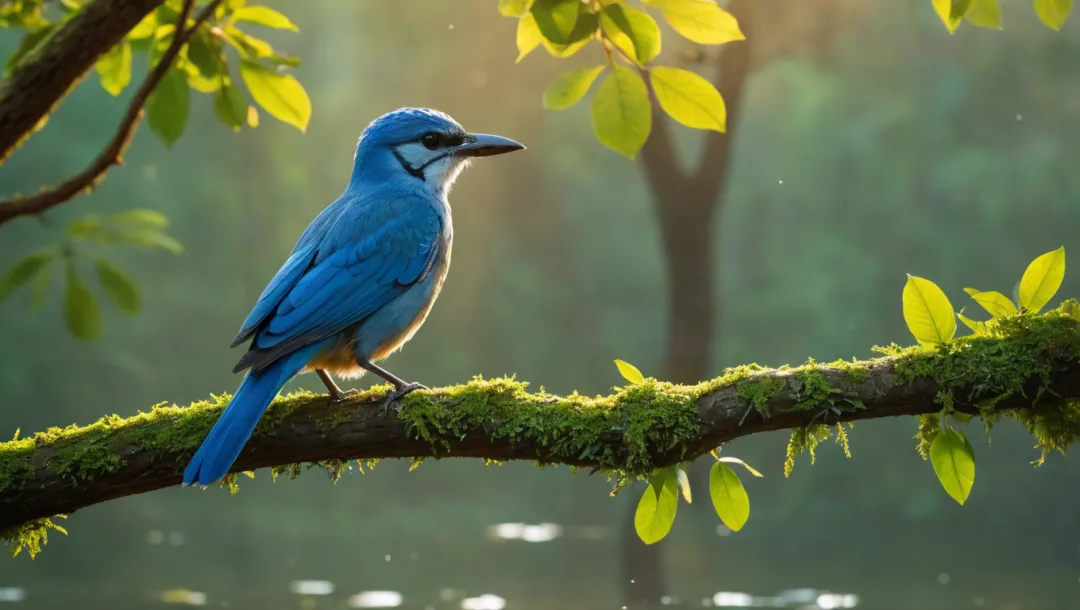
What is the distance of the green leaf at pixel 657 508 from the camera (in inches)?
98.3

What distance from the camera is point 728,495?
98.9 inches

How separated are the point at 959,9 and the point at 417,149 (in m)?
2.20

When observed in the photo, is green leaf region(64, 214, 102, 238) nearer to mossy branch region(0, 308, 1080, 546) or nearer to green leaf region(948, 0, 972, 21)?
mossy branch region(0, 308, 1080, 546)

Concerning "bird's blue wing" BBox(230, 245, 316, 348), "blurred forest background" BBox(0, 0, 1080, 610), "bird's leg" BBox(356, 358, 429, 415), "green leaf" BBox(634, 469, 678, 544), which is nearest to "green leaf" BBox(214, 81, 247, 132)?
"bird's blue wing" BBox(230, 245, 316, 348)

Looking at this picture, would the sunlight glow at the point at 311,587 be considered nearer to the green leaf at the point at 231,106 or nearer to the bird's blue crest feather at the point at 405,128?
the bird's blue crest feather at the point at 405,128

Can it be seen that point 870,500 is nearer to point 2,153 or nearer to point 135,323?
point 135,323

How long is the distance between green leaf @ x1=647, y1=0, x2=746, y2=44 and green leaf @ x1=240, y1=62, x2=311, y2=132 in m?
1.15

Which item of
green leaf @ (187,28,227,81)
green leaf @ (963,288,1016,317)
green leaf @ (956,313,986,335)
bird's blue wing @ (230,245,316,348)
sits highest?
green leaf @ (187,28,227,81)

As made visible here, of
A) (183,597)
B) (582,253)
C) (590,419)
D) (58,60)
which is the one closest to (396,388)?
(590,419)

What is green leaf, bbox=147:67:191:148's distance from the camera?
3.09 m

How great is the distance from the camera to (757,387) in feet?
7.89

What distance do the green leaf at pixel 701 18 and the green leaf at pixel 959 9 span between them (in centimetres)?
48

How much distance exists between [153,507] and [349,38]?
448 inches

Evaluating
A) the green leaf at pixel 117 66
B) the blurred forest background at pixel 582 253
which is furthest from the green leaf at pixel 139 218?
the blurred forest background at pixel 582 253
